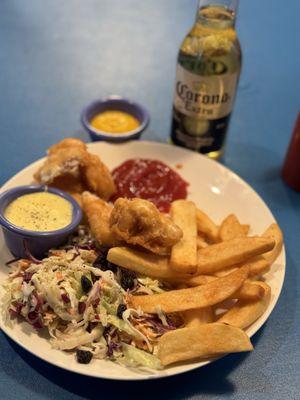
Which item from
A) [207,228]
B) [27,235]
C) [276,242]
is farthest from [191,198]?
[27,235]

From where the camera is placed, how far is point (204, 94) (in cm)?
270

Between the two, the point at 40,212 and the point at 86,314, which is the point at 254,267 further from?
the point at 40,212

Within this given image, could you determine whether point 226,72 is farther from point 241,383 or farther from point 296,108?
point 241,383

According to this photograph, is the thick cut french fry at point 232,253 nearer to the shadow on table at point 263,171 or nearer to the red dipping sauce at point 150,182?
the red dipping sauce at point 150,182

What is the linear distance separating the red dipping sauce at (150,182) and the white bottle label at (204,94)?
0.36 meters

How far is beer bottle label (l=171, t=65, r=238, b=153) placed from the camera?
2.68 m

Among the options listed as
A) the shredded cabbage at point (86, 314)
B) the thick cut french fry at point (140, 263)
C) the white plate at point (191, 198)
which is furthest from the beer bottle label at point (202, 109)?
the shredded cabbage at point (86, 314)

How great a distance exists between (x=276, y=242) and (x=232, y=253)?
0.28 metres

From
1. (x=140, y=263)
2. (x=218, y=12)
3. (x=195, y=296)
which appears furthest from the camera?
(x=218, y=12)

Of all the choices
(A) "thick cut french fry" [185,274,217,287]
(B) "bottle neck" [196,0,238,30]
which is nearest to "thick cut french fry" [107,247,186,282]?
(A) "thick cut french fry" [185,274,217,287]

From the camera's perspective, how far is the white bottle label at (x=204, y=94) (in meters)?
2.66

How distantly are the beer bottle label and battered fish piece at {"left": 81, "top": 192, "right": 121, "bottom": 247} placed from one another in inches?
32.1

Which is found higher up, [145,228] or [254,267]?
[145,228]

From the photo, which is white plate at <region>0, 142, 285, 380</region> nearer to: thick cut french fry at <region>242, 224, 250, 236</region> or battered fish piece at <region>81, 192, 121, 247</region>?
thick cut french fry at <region>242, 224, 250, 236</region>
